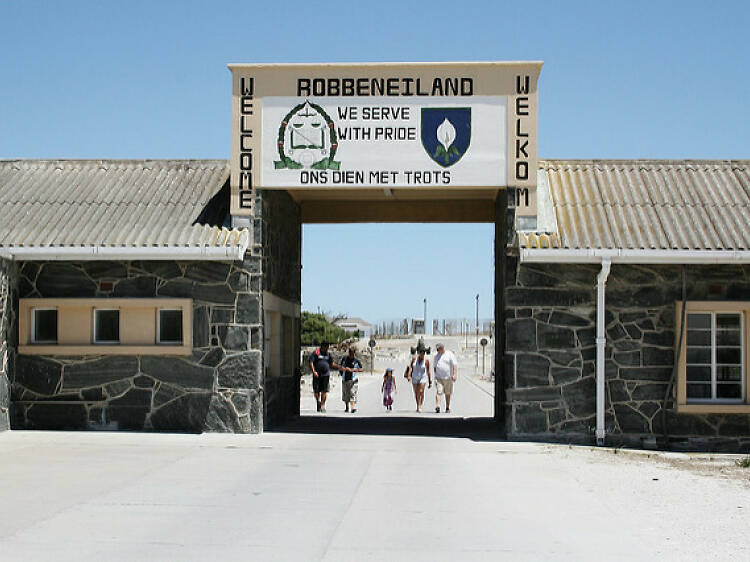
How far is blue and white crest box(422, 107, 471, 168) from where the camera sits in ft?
50.5

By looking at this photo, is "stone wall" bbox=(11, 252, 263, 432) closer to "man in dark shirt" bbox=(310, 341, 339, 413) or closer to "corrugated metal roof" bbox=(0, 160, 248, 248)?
"corrugated metal roof" bbox=(0, 160, 248, 248)

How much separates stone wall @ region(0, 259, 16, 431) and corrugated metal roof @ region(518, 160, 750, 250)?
7904 mm

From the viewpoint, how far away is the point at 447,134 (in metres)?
15.4

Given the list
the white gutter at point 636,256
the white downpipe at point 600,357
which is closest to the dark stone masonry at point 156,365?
the white gutter at point 636,256

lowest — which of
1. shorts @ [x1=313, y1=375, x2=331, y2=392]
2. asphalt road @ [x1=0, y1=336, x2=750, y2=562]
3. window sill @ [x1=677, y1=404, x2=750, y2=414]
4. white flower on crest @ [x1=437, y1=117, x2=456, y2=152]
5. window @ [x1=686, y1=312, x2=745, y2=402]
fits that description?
asphalt road @ [x1=0, y1=336, x2=750, y2=562]

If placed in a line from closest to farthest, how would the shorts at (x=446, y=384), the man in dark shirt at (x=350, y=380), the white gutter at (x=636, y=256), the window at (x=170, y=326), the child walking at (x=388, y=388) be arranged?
the white gutter at (x=636, y=256) < the window at (x=170, y=326) < the shorts at (x=446, y=384) < the child walking at (x=388, y=388) < the man in dark shirt at (x=350, y=380)

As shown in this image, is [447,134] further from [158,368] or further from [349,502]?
[349,502]

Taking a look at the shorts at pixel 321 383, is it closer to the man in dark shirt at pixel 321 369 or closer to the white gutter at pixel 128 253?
the man in dark shirt at pixel 321 369

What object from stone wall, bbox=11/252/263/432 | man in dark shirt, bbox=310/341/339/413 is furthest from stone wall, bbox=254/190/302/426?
man in dark shirt, bbox=310/341/339/413

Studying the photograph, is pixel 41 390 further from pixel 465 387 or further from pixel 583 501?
pixel 465 387

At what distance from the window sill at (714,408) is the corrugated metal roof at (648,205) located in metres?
2.36

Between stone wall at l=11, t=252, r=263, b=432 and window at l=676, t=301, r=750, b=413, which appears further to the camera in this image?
stone wall at l=11, t=252, r=263, b=432

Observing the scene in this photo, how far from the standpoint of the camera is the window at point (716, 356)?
14.9 meters

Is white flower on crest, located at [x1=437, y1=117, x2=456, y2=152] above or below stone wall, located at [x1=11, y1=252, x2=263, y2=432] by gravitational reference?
above
